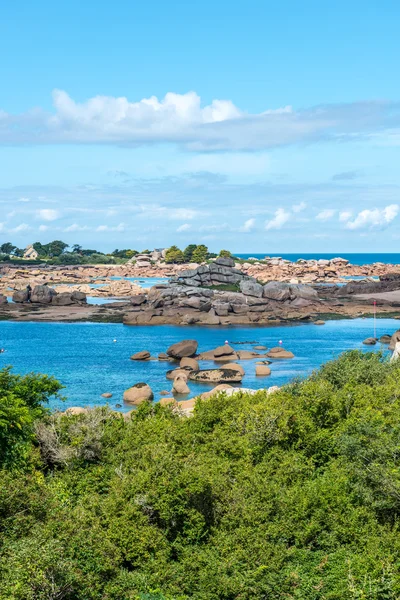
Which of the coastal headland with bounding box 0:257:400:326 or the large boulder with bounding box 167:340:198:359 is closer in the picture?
the large boulder with bounding box 167:340:198:359

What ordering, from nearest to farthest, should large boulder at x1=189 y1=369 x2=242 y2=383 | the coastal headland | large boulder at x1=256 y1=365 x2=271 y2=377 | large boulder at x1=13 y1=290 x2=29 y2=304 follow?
1. large boulder at x1=189 y1=369 x2=242 y2=383
2. large boulder at x1=256 y1=365 x2=271 y2=377
3. the coastal headland
4. large boulder at x1=13 y1=290 x2=29 y2=304

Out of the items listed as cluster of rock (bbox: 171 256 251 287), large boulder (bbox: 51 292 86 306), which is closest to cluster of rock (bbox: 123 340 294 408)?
large boulder (bbox: 51 292 86 306)

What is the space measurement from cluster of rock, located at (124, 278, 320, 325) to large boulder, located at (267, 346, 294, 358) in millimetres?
27514

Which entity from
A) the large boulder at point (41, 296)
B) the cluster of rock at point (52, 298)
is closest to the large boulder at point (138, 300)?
the cluster of rock at point (52, 298)

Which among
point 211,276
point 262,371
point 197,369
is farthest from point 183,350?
point 211,276

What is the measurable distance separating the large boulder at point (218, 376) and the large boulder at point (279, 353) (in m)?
11.6

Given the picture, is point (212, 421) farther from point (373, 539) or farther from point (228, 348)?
point (228, 348)

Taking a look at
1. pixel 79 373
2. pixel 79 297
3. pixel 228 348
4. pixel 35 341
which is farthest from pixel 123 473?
pixel 79 297

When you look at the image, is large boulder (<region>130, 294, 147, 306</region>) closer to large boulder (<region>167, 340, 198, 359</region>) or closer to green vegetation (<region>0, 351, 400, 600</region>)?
large boulder (<region>167, 340, 198, 359</region>)

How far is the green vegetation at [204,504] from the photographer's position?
17.9 m

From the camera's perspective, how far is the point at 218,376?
60.9 meters

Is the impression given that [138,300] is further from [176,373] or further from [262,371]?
[262,371]

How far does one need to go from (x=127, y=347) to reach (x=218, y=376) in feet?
68.7

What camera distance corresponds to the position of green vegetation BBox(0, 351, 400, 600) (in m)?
17.9
